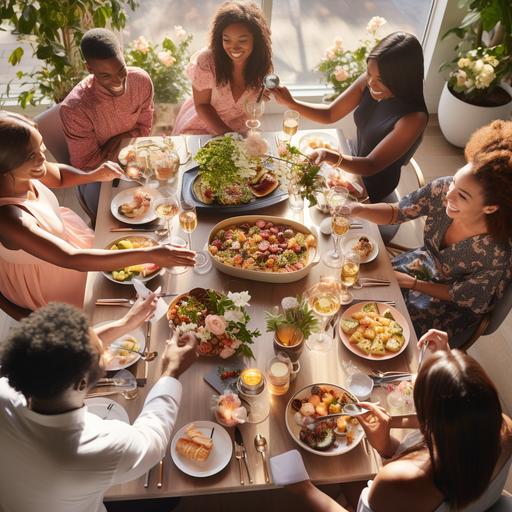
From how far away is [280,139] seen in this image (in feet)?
10.1

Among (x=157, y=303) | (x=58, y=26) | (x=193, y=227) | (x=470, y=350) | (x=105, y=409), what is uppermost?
(x=58, y=26)

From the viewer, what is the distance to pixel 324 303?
2.20 meters

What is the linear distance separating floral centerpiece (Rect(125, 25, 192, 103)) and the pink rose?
251 cm

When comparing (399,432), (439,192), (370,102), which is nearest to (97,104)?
(370,102)

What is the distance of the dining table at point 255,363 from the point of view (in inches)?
70.1

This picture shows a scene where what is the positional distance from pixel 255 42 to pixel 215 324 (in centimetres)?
186

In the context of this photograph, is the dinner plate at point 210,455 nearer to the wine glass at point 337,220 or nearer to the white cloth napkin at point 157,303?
the white cloth napkin at point 157,303

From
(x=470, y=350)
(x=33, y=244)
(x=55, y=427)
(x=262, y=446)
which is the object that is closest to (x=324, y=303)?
(x=262, y=446)

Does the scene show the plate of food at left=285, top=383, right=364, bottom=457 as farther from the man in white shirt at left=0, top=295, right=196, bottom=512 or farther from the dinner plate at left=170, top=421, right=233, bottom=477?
the man in white shirt at left=0, top=295, right=196, bottom=512

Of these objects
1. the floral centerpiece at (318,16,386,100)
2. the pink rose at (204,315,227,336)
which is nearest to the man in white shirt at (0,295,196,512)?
the pink rose at (204,315,227,336)

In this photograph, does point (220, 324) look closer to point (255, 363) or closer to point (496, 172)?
point (255, 363)

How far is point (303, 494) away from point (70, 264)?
129 centimetres

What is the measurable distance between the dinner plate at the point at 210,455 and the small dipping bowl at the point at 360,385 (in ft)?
1.64

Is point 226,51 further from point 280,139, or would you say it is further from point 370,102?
point 370,102
